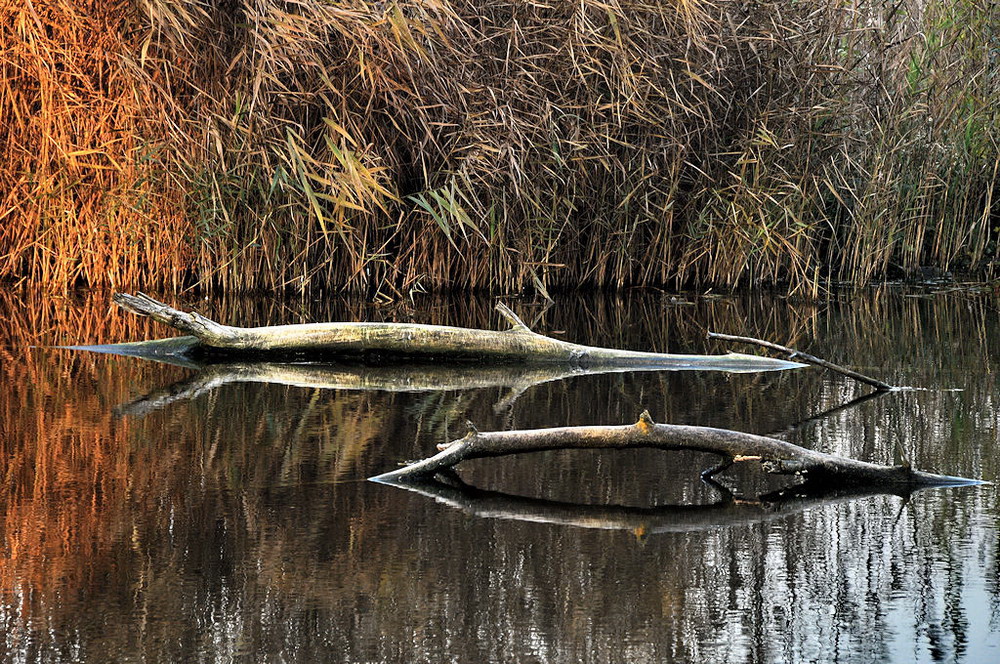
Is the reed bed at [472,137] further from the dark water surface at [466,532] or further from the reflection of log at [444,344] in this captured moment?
the dark water surface at [466,532]

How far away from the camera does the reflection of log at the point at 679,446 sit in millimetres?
3203

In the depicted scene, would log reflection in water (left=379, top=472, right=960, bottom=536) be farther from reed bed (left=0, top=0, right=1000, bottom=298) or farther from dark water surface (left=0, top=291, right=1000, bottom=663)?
reed bed (left=0, top=0, right=1000, bottom=298)

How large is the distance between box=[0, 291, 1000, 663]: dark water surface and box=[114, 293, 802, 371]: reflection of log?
31 centimetres

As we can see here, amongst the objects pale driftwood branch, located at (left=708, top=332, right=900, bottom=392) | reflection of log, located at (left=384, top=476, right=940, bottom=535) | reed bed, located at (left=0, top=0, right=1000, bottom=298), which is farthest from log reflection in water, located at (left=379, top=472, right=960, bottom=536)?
reed bed, located at (left=0, top=0, right=1000, bottom=298)

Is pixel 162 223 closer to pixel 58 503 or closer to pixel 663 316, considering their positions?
pixel 663 316

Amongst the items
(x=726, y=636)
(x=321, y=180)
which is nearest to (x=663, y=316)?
(x=321, y=180)

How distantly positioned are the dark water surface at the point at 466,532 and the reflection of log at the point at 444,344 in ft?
1.03

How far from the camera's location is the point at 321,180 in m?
7.05

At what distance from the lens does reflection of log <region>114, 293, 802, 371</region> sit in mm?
5422

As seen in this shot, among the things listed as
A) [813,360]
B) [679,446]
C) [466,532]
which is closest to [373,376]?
[813,360]

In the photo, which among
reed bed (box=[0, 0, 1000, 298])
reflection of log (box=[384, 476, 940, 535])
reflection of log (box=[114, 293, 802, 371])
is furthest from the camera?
reed bed (box=[0, 0, 1000, 298])

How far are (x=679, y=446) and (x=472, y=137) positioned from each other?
15.7 feet

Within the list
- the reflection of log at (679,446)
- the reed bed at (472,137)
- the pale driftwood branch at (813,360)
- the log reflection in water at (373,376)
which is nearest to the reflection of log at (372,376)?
the log reflection in water at (373,376)

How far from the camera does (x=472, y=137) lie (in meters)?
7.76
